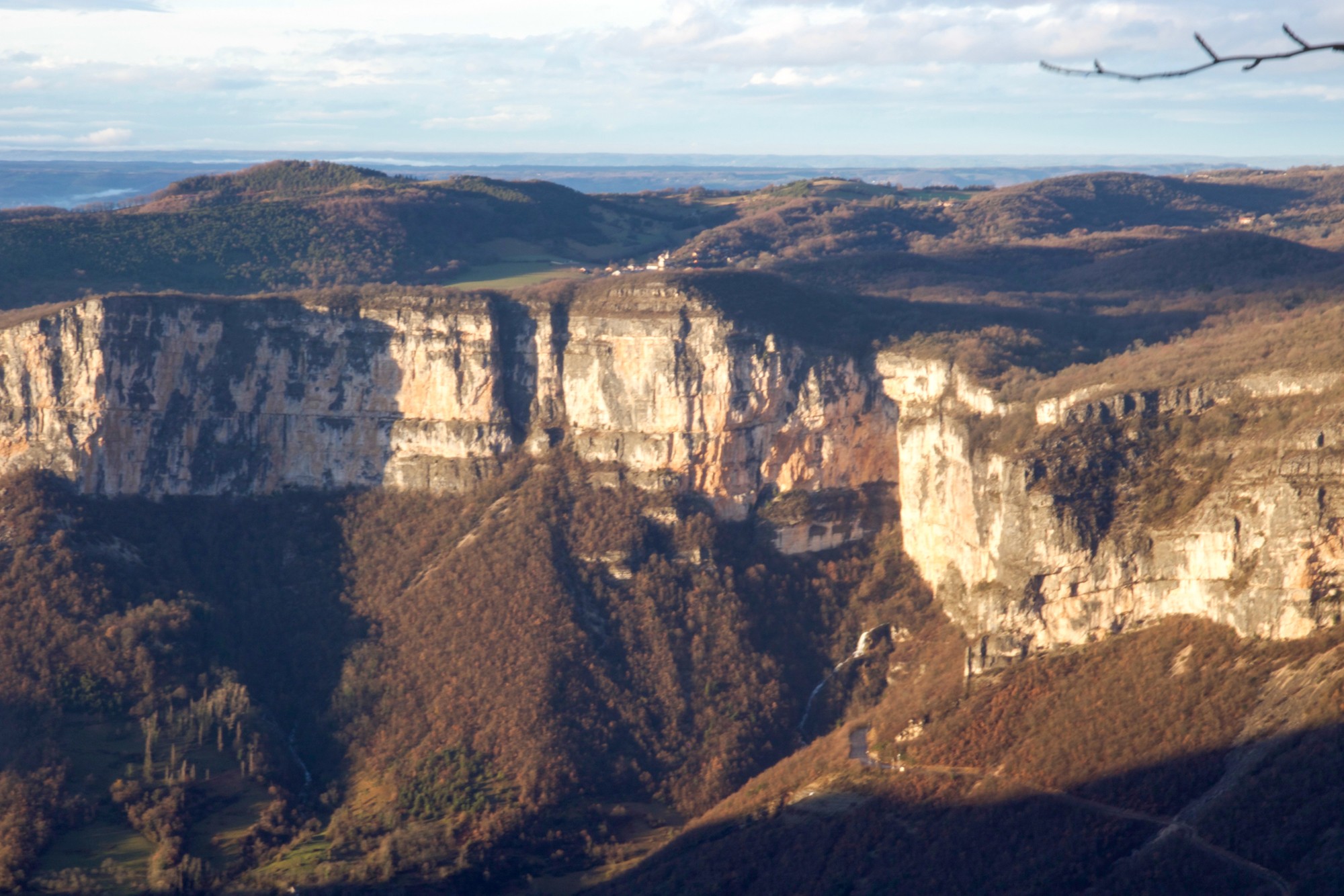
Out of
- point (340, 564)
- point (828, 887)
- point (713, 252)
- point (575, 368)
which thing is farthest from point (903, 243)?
point (828, 887)

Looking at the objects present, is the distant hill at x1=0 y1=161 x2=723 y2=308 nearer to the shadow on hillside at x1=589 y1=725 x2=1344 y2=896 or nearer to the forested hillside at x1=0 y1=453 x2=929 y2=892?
the forested hillside at x1=0 y1=453 x2=929 y2=892

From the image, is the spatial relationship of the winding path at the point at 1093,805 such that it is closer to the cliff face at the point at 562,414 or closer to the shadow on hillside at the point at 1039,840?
the shadow on hillside at the point at 1039,840

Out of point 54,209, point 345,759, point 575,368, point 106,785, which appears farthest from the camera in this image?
point 54,209

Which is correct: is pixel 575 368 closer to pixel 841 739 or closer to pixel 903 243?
pixel 841 739

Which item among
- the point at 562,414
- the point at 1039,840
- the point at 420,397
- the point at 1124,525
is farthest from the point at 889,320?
the point at 1039,840

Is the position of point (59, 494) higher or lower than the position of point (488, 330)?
lower

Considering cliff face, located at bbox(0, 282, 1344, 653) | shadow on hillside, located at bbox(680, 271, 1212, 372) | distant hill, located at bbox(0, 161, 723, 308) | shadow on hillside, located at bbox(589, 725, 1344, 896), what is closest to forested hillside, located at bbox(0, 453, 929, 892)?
cliff face, located at bbox(0, 282, 1344, 653)
